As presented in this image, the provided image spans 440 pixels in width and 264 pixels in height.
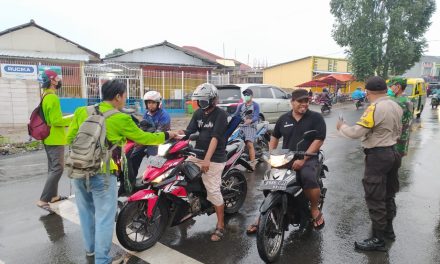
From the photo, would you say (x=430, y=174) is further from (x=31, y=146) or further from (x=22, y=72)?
(x=22, y=72)

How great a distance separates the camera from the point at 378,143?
3611 millimetres

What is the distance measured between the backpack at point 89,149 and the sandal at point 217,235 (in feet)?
5.28

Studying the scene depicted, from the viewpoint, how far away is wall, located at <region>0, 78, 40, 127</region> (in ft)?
40.3

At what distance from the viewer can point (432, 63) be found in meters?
61.2

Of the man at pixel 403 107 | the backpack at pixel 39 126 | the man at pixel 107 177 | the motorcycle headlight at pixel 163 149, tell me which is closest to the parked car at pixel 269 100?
the man at pixel 403 107

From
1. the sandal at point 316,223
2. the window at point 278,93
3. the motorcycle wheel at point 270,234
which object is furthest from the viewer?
the window at point 278,93

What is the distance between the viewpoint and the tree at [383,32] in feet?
81.6

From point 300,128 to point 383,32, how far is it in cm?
2537

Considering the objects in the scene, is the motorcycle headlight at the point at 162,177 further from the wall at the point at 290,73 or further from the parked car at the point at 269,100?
the wall at the point at 290,73

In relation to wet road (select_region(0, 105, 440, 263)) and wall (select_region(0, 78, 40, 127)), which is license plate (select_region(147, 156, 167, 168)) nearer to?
wet road (select_region(0, 105, 440, 263))

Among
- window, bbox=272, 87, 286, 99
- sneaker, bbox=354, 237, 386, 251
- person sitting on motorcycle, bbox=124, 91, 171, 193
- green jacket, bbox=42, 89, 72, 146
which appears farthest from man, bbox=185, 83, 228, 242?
window, bbox=272, 87, 286, 99

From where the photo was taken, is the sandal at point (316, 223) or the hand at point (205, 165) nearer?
the hand at point (205, 165)

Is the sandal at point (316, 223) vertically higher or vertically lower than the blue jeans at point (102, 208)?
lower

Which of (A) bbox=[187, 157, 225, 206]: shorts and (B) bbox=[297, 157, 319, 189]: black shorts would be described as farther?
(A) bbox=[187, 157, 225, 206]: shorts
